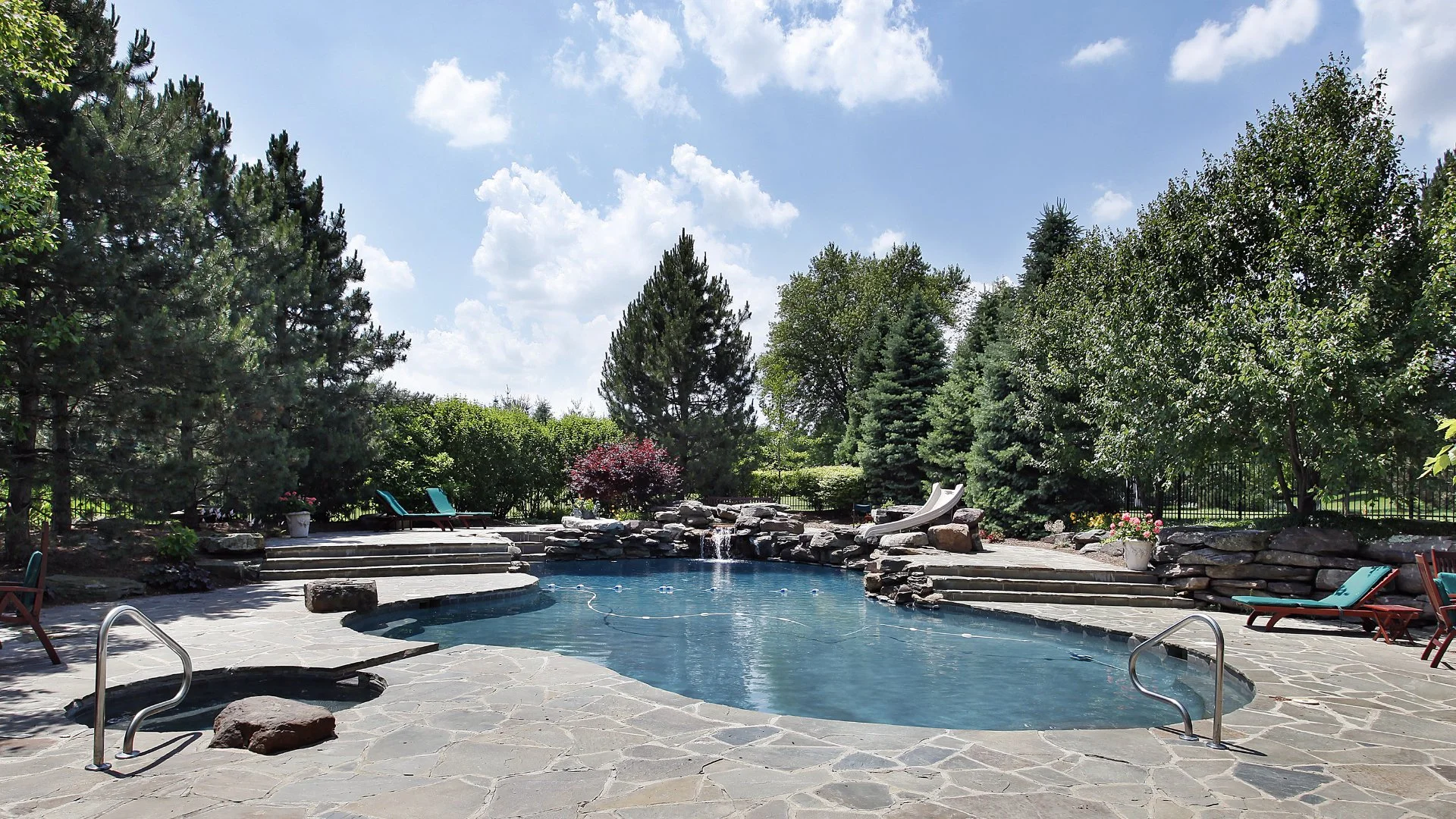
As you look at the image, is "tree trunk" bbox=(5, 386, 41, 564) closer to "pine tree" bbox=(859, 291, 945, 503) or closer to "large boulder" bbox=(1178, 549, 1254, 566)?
"large boulder" bbox=(1178, 549, 1254, 566)

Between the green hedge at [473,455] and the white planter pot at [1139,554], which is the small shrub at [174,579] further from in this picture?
the white planter pot at [1139,554]

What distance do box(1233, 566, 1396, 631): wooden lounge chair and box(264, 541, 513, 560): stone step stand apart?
10.8 meters

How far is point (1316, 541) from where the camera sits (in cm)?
912

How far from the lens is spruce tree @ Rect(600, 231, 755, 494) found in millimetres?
22281

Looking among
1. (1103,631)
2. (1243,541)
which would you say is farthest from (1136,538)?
(1103,631)

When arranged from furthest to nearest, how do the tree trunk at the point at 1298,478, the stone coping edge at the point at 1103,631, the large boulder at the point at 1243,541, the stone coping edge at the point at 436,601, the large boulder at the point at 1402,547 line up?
the tree trunk at the point at 1298,478
the large boulder at the point at 1243,541
the large boulder at the point at 1402,547
the stone coping edge at the point at 436,601
the stone coping edge at the point at 1103,631

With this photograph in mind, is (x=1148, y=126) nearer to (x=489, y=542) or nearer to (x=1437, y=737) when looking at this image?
(x=1437, y=737)

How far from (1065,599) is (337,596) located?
29.3ft

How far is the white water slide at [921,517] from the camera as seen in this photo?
1435 centimetres

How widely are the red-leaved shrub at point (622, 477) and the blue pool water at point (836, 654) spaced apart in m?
6.68

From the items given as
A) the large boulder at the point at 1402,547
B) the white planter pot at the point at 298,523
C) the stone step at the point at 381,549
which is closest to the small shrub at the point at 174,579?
the stone step at the point at 381,549

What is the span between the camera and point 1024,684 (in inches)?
261

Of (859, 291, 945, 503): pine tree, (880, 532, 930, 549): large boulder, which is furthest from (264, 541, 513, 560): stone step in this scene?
(859, 291, 945, 503): pine tree

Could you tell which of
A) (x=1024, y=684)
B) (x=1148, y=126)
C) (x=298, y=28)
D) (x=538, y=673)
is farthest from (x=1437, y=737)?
(x=298, y=28)
